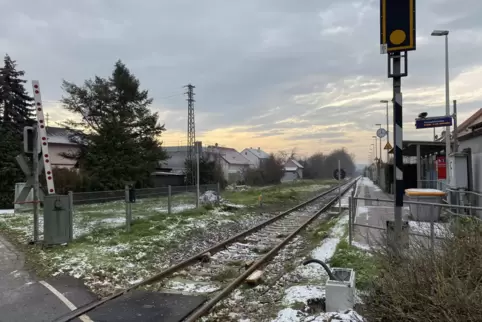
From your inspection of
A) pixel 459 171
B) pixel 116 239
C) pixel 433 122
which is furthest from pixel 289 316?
pixel 459 171

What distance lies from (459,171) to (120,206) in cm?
1219

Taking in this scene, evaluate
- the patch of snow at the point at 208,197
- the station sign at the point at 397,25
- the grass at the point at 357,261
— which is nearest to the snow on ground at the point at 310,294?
the grass at the point at 357,261

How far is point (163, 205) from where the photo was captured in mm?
17531

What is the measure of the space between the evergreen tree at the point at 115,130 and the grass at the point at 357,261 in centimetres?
2680

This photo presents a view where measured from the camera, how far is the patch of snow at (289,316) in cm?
566

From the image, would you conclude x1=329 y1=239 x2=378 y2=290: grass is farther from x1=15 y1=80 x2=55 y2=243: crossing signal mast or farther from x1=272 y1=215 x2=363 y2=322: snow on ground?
x1=15 y1=80 x2=55 y2=243: crossing signal mast

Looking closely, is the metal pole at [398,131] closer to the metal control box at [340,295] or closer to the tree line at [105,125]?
the metal control box at [340,295]

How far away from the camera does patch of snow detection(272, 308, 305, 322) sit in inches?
223

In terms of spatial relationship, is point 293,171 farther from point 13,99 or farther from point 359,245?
point 359,245

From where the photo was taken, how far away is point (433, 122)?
14492 millimetres

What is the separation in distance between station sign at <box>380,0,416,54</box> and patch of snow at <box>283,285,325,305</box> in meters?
4.19

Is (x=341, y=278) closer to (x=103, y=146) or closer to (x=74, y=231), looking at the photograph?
(x=74, y=231)

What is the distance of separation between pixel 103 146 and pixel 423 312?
32.9m

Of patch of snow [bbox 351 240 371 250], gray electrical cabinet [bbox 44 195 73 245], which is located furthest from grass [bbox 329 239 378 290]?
gray electrical cabinet [bbox 44 195 73 245]
